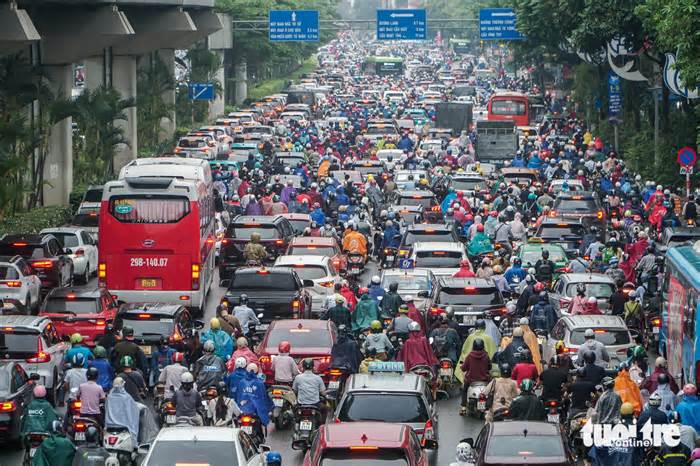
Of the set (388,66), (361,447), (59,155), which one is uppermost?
(388,66)

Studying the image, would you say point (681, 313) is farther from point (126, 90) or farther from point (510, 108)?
point (510, 108)

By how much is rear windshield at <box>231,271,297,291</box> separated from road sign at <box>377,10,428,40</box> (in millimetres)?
48986

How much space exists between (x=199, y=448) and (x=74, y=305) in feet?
39.3

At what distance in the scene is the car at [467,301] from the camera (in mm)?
27391

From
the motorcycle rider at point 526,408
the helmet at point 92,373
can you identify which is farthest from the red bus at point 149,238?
the motorcycle rider at point 526,408

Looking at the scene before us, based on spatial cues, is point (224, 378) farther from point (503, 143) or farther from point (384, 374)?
point (503, 143)

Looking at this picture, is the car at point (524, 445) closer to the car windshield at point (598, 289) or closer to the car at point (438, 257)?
the car windshield at point (598, 289)

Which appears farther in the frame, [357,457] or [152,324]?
[152,324]

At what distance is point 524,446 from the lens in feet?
53.4

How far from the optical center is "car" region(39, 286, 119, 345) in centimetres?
2708

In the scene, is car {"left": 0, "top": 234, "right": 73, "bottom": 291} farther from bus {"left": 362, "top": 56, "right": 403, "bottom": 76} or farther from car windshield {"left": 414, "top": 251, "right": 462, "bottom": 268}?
bus {"left": 362, "top": 56, "right": 403, "bottom": 76}

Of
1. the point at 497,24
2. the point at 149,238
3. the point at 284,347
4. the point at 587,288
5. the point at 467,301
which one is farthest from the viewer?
the point at 497,24

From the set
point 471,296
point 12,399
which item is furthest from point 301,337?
point 12,399

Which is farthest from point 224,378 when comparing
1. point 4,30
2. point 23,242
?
point 4,30
